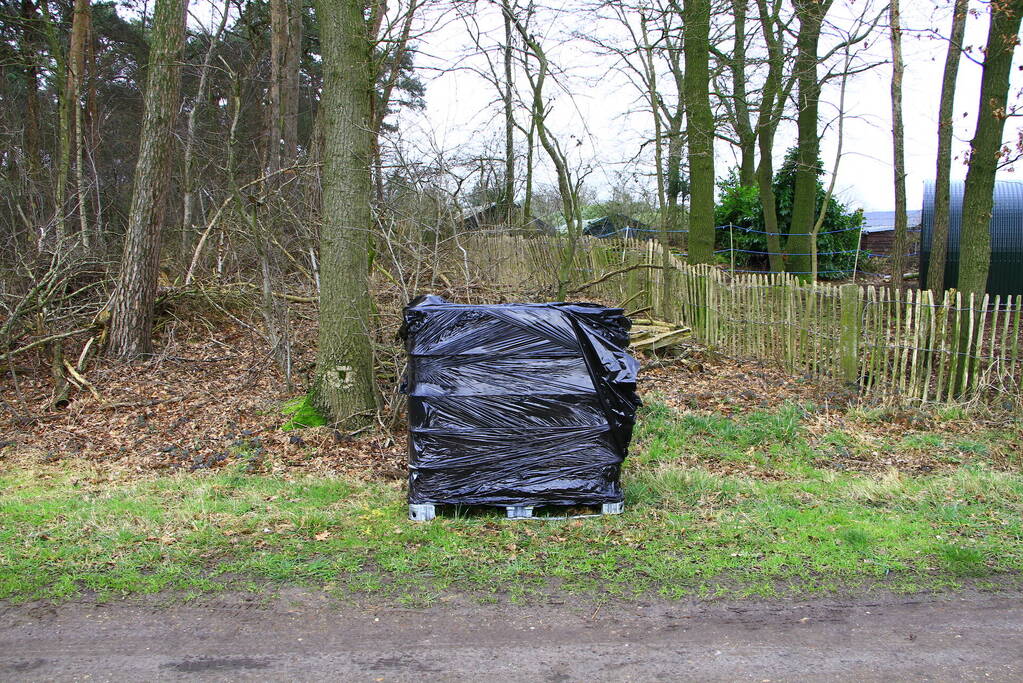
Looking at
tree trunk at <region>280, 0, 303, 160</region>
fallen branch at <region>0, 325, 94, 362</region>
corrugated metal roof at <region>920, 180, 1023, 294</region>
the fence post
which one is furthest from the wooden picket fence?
corrugated metal roof at <region>920, 180, 1023, 294</region>

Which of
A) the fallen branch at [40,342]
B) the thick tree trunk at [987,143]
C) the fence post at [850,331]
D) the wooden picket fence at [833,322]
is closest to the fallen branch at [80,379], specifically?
the fallen branch at [40,342]

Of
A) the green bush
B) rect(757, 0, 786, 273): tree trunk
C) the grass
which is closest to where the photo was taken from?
the grass

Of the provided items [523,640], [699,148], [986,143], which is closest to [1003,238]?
[699,148]

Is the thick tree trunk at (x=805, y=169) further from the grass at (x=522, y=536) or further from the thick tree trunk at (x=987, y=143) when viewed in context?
the grass at (x=522, y=536)

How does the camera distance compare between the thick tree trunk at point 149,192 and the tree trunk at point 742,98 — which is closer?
the thick tree trunk at point 149,192

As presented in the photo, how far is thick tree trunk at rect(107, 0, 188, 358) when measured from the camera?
10227 mm

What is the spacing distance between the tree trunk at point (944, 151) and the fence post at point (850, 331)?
266 centimetres

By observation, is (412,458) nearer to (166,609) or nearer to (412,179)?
(166,609)

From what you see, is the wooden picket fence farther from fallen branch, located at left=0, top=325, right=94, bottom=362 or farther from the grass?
fallen branch, located at left=0, top=325, right=94, bottom=362

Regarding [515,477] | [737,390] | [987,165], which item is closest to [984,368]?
[737,390]

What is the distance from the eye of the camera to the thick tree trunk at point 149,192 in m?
10.2

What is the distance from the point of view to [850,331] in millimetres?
9078

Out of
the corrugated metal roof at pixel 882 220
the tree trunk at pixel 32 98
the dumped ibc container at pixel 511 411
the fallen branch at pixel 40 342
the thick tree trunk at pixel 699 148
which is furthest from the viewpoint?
the corrugated metal roof at pixel 882 220

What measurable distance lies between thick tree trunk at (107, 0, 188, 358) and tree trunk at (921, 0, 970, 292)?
33.7ft
